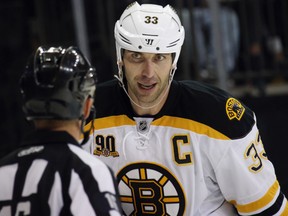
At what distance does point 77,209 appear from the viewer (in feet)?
7.22

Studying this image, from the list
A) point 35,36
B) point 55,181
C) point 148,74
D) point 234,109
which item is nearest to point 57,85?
point 55,181

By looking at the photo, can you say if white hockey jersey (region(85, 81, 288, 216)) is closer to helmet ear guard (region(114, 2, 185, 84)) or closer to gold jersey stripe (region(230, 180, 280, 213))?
gold jersey stripe (region(230, 180, 280, 213))

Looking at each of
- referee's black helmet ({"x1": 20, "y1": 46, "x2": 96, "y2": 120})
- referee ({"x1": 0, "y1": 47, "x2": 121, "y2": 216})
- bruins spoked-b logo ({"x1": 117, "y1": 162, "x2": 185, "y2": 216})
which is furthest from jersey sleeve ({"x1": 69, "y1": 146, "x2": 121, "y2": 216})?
bruins spoked-b logo ({"x1": 117, "y1": 162, "x2": 185, "y2": 216})

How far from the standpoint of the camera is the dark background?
5.81 metres

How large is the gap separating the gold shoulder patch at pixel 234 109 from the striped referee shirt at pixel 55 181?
96cm

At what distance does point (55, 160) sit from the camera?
7.41ft

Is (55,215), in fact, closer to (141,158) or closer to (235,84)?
(141,158)

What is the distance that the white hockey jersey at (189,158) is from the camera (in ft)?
10.1

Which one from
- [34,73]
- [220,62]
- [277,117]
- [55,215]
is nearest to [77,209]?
[55,215]

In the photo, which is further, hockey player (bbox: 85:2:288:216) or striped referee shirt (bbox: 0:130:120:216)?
hockey player (bbox: 85:2:288:216)

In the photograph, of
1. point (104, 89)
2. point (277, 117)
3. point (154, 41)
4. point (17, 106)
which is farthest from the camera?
point (17, 106)

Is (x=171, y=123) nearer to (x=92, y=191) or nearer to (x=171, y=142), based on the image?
(x=171, y=142)

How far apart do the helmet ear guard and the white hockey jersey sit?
0.21 meters

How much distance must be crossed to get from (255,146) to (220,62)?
8.43ft
